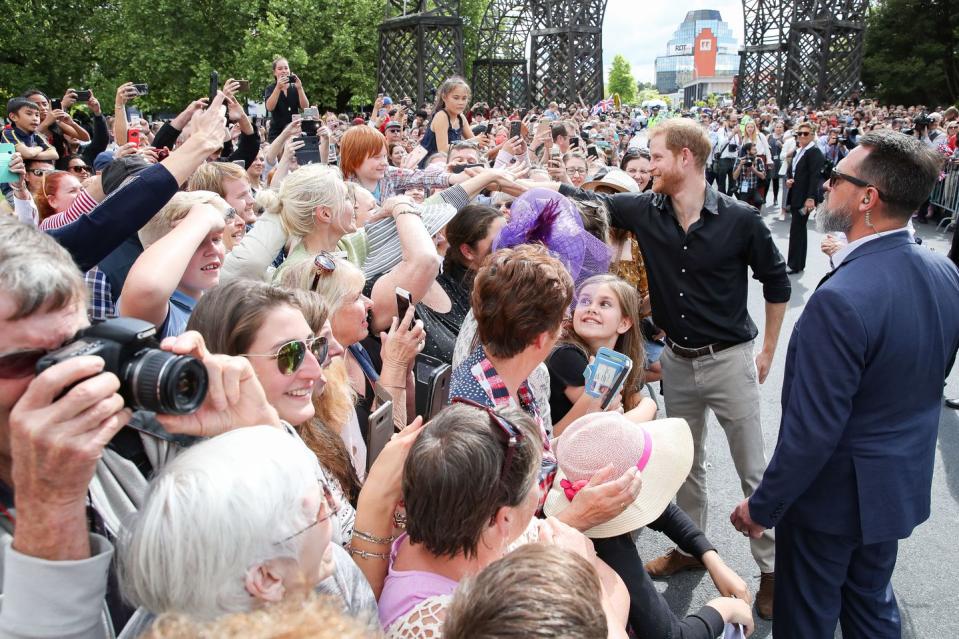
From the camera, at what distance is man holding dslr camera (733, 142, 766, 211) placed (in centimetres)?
1394

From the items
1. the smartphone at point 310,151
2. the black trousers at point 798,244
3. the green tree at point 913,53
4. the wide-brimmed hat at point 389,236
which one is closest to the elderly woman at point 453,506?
the wide-brimmed hat at point 389,236

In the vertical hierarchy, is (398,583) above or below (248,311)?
below

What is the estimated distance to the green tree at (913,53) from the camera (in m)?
33.9

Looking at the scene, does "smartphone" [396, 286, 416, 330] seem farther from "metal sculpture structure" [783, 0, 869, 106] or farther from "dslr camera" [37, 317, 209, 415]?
"metal sculpture structure" [783, 0, 869, 106]

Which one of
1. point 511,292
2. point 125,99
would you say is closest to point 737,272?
point 511,292

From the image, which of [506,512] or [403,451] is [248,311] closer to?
[403,451]

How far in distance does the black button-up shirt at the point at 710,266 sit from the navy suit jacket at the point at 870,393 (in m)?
0.97

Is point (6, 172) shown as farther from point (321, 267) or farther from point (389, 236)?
point (321, 267)

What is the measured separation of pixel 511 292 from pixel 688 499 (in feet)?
6.58

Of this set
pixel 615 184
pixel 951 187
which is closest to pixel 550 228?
pixel 615 184

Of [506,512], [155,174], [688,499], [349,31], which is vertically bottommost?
[688,499]

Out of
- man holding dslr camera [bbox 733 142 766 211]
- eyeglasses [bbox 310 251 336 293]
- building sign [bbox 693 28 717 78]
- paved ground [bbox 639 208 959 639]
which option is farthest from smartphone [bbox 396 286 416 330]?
building sign [bbox 693 28 717 78]

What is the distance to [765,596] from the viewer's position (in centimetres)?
334

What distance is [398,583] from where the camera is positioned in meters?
1.64
